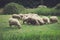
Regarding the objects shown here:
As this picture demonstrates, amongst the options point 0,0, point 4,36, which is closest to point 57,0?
point 0,0

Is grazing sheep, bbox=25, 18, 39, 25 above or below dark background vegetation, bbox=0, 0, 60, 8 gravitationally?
below

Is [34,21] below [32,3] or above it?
below

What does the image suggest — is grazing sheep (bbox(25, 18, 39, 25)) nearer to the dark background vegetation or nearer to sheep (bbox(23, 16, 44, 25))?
sheep (bbox(23, 16, 44, 25))

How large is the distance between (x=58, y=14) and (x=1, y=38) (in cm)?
616

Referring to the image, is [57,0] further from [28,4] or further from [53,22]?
[53,22]

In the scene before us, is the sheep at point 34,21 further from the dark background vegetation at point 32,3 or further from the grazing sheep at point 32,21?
the dark background vegetation at point 32,3

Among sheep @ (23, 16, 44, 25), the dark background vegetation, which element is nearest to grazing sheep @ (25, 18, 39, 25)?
sheep @ (23, 16, 44, 25)

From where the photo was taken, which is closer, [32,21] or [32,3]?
[32,21]

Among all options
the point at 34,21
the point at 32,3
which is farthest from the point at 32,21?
the point at 32,3

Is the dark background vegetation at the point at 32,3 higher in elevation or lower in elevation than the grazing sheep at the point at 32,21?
higher

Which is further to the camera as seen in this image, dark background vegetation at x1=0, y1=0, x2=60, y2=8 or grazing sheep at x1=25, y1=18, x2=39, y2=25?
dark background vegetation at x1=0, y1=0, x2=60, y2=8

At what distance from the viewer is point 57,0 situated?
1576 cm

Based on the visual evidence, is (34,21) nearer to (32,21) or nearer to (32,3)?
(32,21)

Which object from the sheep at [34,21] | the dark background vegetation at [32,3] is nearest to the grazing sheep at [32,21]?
the sheep at [34,21]
